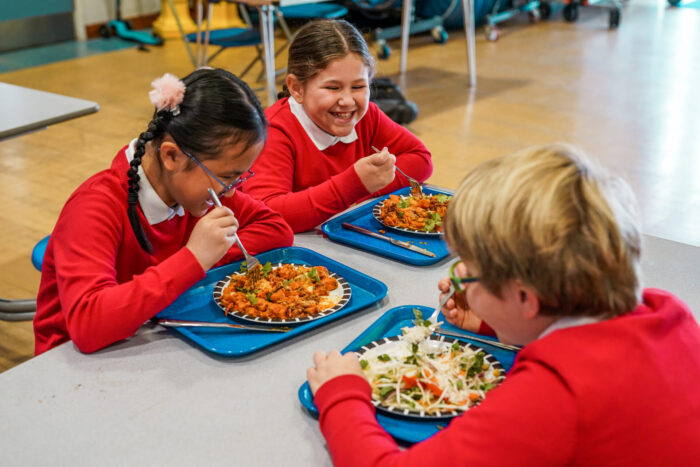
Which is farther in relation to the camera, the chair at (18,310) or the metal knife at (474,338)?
the chair at (18,310)

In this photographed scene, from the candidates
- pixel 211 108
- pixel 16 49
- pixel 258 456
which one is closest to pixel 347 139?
pixel 211 108

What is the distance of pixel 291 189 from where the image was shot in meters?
1.98

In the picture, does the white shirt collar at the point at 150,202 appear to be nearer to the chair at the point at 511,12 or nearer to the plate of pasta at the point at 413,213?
the plate of pasta at the point at 413,213

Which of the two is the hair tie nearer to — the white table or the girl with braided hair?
the girl with braided hair

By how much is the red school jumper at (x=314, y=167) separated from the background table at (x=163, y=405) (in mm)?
486

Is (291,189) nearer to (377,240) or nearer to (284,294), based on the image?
(377,240)

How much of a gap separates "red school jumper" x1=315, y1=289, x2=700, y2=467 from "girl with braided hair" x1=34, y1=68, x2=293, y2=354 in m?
0.58

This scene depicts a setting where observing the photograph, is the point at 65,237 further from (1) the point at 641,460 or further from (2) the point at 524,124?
(2) the point at 524,124

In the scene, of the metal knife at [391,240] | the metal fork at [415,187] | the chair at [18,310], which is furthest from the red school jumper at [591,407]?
the chair at [18,310]

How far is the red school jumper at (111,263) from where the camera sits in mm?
1217

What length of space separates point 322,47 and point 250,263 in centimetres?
71

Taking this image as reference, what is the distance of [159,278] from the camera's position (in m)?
1.27

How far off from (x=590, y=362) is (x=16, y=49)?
276 inches

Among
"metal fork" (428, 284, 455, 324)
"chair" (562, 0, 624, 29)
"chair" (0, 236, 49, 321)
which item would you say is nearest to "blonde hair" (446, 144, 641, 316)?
"metal fork" (428, 284, 455, 324)
